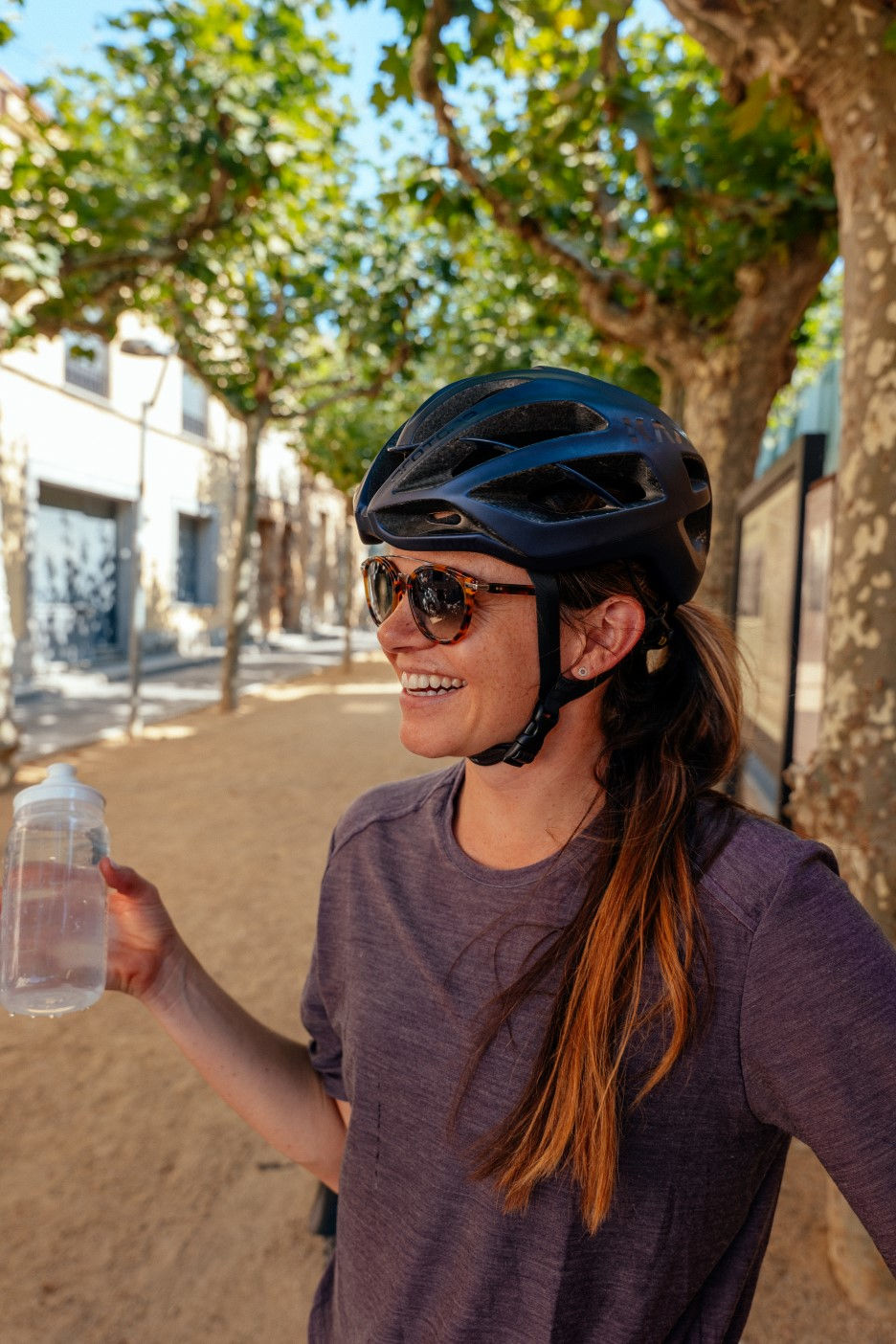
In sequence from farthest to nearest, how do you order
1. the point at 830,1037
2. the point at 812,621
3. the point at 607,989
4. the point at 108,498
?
1. the point at 108,498
2. the point at 812,621
3. the point at 607,989
4. the point at 830,1037

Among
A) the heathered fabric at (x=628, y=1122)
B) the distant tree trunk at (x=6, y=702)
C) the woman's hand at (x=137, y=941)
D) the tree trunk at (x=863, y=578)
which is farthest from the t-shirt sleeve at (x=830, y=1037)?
the distant tree trunk at (x=6, y=702)

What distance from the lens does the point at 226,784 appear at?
9.31 m

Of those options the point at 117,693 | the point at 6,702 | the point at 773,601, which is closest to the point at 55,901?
the point at 773,601

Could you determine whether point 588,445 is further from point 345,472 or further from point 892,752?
point 345,472

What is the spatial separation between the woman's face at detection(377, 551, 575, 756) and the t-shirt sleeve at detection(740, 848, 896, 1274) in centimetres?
42

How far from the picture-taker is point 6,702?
812cm

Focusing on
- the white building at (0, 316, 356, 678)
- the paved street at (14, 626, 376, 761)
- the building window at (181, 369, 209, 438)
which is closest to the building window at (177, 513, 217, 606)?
the white building at (0, 316, 356, 678)

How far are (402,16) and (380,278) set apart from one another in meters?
8.08

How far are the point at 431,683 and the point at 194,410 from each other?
23.0 meters

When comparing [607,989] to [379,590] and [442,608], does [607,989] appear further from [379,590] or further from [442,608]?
[379,590]

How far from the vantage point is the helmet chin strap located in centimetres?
128

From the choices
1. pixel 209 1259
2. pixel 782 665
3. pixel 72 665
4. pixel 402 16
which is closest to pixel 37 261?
pixel 402 16

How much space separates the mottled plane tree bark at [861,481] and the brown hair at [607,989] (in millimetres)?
1592

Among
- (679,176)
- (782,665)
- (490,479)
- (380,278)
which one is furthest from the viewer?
(380,278)
